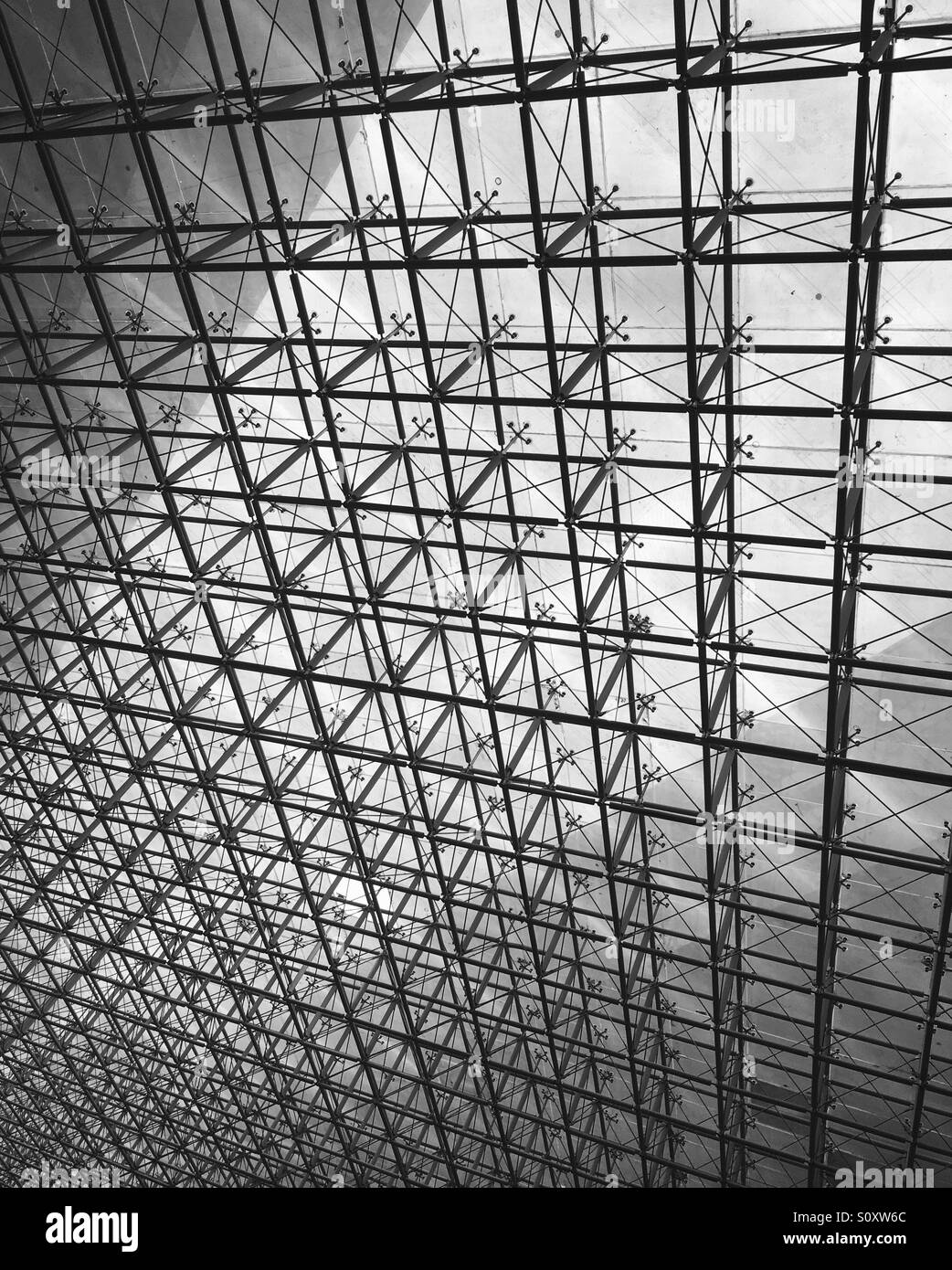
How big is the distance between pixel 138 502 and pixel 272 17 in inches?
471

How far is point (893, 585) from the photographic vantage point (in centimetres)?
2047

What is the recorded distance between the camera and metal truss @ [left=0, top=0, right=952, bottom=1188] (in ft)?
62.7

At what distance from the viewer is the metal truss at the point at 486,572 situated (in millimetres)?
19109

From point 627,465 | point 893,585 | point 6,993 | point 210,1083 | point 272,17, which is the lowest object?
point 210,1083

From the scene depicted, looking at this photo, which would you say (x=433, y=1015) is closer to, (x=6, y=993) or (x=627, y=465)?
(x=6, y=993)

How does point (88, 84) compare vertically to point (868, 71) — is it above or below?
above

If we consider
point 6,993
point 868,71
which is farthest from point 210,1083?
point 868,71

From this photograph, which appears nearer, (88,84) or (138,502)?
(88,84)

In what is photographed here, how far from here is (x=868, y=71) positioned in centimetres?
1512

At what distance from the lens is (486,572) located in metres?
25.1
